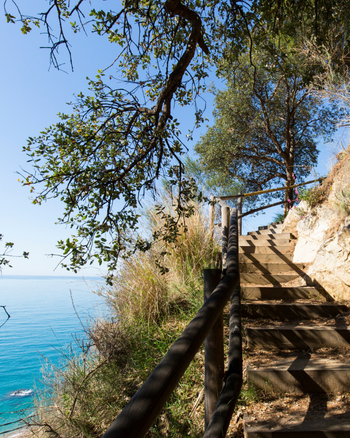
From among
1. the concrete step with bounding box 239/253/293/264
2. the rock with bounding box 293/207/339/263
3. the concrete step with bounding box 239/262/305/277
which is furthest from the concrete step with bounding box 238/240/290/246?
the concrete step with bounding box 239/262/305/277

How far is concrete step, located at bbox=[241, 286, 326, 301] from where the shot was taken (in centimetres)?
375

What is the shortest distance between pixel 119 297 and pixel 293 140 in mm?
10795

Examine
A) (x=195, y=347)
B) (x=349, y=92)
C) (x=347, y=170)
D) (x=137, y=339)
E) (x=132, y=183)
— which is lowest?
(x=137, y=339)

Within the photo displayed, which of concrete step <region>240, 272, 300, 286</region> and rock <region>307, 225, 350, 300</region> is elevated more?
rock <region>307, 225, 350, 300</region>

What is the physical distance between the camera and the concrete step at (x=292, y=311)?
3.28 m

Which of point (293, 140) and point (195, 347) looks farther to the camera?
point (293, 140)

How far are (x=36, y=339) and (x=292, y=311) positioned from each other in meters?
14.0

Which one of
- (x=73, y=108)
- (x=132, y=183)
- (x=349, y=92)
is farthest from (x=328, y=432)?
(x=349, y=92)

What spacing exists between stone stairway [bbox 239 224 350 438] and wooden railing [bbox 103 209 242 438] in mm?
520

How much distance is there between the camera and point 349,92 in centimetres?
636

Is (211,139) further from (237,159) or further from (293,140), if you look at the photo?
(293,140)

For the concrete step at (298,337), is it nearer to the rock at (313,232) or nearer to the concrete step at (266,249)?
the rock at (313,232)

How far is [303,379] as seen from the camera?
2152 millimetres

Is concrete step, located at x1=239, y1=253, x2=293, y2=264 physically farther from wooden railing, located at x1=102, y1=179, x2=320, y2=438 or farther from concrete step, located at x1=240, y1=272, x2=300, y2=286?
wooden railing, located at x1=102, y1=179, x2=320, y2=438
